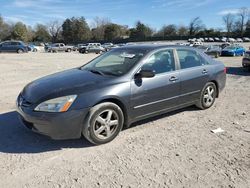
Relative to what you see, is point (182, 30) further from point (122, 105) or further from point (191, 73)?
point (122, 105)

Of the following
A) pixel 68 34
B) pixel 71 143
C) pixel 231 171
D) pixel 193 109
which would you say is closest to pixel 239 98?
pixel 193 109

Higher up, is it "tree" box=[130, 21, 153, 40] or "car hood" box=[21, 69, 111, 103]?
"tree" box=[130, 21, 153, 40]

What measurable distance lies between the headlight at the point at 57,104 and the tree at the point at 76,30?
96.9 metres

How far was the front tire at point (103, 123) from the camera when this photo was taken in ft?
13.1

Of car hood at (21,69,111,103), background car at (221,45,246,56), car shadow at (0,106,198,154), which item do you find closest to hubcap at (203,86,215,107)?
car hood at (21,69,111,103)

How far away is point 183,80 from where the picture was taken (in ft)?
17.2

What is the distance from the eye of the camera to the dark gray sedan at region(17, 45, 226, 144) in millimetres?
3850

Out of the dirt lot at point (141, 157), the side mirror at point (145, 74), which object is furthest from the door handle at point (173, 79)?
the dirt lot at point (141, 157)

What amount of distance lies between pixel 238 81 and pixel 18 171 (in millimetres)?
8804

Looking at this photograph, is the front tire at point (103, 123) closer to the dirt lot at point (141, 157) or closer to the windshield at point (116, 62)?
the dirt lot at point (141, 157)

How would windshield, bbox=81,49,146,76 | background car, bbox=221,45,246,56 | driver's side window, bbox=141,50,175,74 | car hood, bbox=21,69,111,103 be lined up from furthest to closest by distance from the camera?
background car, bbox=221,45,246,56, driver's side window, bbox=141,50,175,74, windshield, bbox=81,49,146,76, car hood, bbox=21,69,111,103

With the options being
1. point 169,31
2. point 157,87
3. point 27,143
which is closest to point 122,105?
point 157,87

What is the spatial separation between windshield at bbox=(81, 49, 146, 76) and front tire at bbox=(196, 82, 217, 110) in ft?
6.11

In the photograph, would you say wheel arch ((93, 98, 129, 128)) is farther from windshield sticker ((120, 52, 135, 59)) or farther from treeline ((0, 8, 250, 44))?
treeline ((0, 8, 250, 44))
